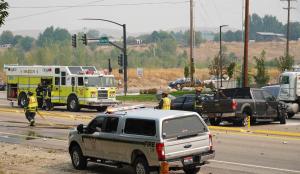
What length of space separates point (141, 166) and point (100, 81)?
84.4 feet

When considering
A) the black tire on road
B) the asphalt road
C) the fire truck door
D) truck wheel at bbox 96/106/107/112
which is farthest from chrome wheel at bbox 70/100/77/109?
the black tire on road

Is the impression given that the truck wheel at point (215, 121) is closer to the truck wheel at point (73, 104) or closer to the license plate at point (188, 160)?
the truck wheel at point (73, 104)

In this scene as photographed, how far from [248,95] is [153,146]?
16.3 metres

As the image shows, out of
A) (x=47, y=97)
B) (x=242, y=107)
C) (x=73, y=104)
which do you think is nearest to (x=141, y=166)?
(x=242, y=107)

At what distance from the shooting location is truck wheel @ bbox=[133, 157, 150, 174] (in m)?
13.1

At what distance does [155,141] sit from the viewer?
12.8m

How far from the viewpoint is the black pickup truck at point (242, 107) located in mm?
27375

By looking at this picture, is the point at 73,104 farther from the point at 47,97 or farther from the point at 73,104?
the point at 47,97

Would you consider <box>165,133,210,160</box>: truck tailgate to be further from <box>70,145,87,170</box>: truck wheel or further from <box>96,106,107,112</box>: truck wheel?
<box>96,106,107,112</box>: truck wheel

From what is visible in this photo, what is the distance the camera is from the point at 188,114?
43.7 ft

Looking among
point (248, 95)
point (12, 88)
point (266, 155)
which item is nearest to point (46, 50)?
point (12, 88)

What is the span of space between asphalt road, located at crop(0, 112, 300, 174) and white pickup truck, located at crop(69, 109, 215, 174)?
4.36 ft

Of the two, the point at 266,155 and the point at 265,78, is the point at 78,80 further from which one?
the point at 265,78

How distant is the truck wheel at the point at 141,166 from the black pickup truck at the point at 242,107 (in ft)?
47.3
